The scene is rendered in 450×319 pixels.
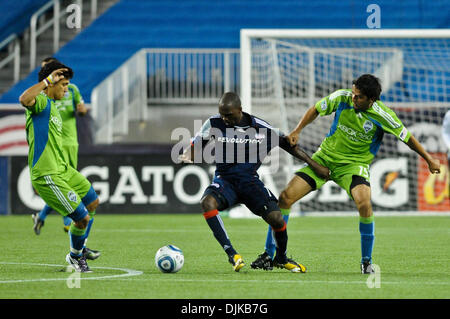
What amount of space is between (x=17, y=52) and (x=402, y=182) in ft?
30.7

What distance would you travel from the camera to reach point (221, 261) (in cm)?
877

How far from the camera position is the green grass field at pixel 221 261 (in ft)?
20.6

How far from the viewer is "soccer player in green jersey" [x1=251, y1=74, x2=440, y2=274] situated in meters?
7.87

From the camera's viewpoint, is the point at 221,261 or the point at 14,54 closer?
the point at 221,261

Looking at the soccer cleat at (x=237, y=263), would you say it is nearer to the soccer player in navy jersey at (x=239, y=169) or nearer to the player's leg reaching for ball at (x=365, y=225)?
the soccer player in navy jersey at (x=239, y=169)

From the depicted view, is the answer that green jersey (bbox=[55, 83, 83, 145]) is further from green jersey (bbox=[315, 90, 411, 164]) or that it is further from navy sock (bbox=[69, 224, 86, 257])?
green jersey (bbox=[315, 90, 411, 164])

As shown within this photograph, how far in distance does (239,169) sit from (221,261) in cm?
127

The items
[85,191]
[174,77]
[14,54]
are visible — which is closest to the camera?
[85,191]

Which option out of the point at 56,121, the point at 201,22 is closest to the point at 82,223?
the point at 56,121

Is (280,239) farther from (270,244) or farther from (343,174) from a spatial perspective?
(343,174)

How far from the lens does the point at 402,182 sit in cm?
1650

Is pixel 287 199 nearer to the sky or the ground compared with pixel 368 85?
nearer to the ground
